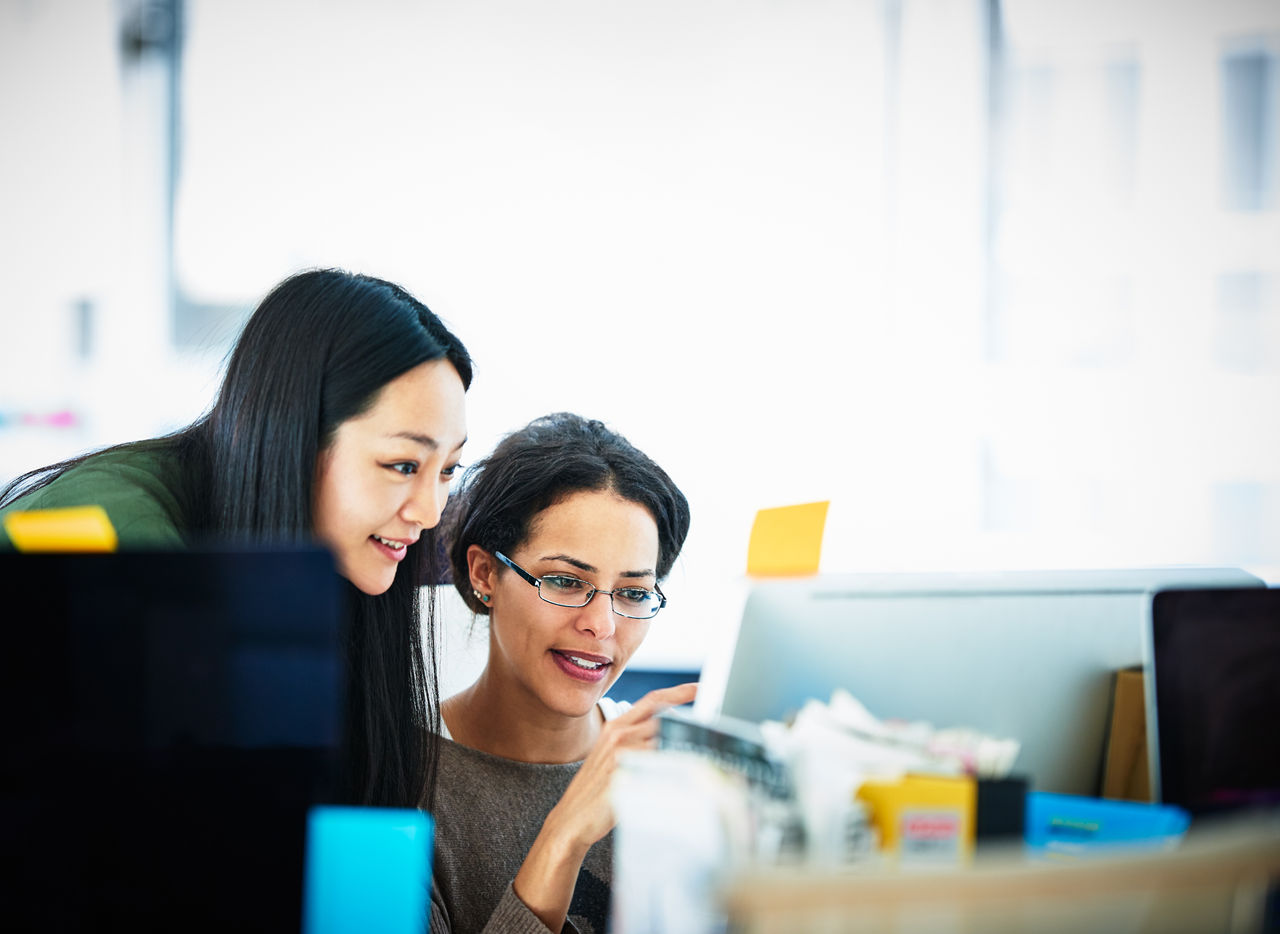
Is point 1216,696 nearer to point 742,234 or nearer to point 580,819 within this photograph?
point 580,819

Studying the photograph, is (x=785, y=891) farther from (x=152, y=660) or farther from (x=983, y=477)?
(x=983, y=477)

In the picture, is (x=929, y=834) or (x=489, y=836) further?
(x=489, y=836)

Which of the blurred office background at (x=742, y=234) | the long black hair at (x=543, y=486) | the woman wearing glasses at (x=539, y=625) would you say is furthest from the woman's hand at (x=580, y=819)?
the blurred office background at (x=742, y=234)

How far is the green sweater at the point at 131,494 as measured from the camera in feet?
3.62

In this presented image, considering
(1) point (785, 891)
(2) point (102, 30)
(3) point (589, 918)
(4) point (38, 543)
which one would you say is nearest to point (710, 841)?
(1) point (785, 891)

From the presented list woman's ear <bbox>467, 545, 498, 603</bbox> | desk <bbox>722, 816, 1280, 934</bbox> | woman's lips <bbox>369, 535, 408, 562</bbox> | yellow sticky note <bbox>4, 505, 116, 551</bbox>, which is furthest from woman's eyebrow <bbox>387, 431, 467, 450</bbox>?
desk <bbox>722, 816, 1280, 934</bbox>

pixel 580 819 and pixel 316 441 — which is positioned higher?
pixel 316 441

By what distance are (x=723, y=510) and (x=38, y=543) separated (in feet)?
6.42

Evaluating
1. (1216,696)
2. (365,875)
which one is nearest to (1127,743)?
(1216,696)

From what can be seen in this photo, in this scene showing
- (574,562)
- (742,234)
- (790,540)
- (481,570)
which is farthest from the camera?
(742,234)

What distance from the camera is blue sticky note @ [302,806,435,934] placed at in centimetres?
64

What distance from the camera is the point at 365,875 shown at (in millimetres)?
641

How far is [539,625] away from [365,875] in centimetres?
83

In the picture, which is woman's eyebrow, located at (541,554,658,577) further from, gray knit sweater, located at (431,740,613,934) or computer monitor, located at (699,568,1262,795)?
computer monitor, located at (699,568,1262,795)
